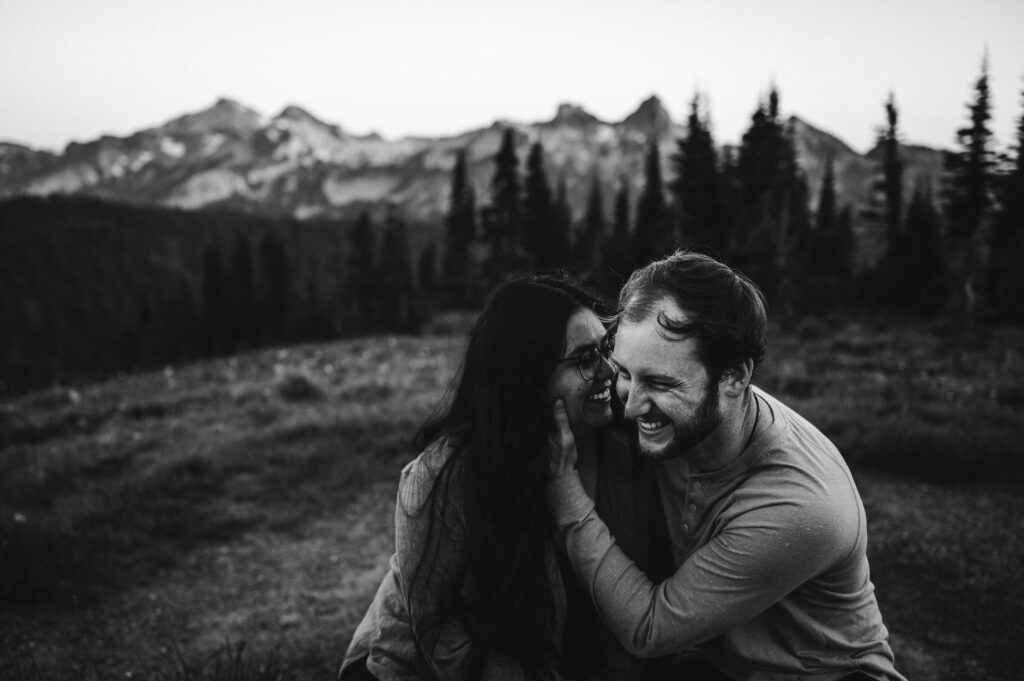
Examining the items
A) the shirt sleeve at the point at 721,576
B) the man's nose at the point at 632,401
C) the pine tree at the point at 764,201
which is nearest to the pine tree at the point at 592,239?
the pine tree at the point at 764,201

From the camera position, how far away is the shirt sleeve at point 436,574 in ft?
8.38

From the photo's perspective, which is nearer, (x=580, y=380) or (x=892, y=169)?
(x=580, y=380)

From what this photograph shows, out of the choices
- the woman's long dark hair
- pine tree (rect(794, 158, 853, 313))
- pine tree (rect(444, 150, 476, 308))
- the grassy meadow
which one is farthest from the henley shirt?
pine tree (rect(444, 150, 476, 308))

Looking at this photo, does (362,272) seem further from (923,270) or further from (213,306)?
(923,270)

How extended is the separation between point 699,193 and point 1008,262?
13.5m

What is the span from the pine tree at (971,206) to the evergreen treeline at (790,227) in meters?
0.06

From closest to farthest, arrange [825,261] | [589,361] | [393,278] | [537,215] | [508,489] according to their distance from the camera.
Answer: [508,489] < [589,361] < [537,215] < [825,261] < [393,278]

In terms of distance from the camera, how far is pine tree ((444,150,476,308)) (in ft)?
167

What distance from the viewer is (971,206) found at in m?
27.2

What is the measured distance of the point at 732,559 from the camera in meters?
2.24

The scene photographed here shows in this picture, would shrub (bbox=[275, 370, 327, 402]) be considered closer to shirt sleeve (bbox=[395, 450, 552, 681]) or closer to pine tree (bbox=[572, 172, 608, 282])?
shirt sleeve (bbox=[395, 450, 552, 681])

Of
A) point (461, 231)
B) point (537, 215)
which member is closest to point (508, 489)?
point (537, 215)

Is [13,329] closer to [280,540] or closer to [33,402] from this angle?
[33,402]

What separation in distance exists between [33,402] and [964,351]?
2674 cm
